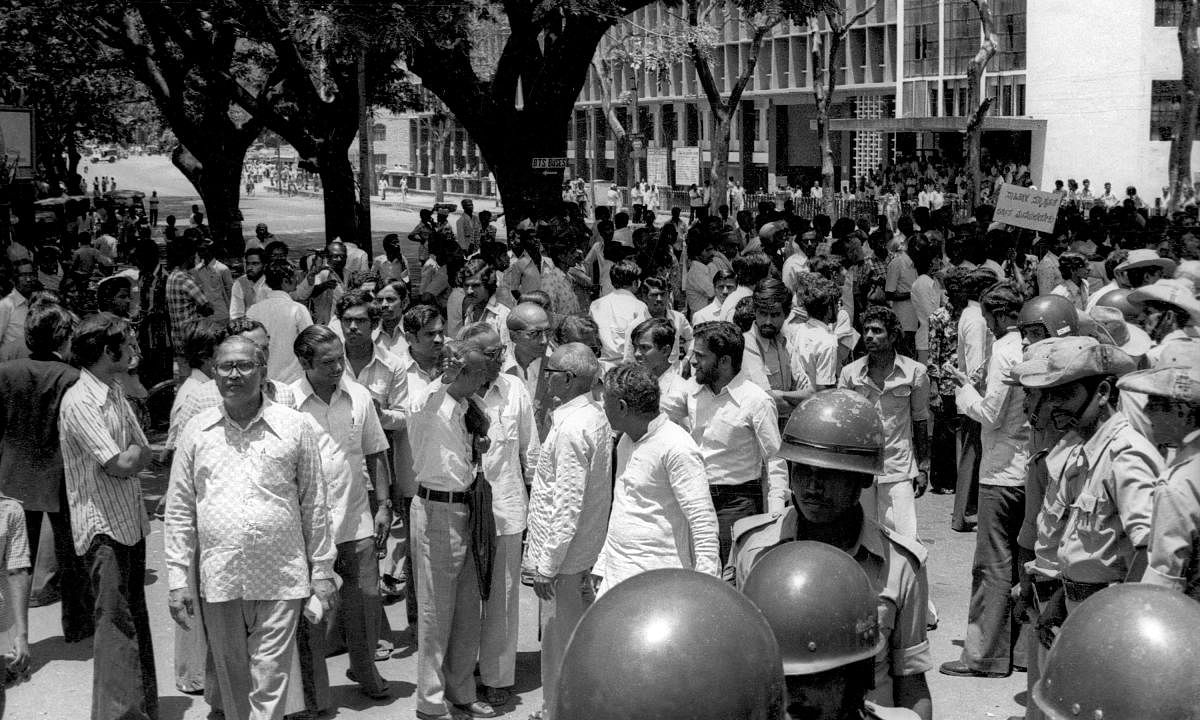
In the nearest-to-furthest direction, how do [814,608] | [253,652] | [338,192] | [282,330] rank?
[814,608], [253,652], [282,330], [338,192]

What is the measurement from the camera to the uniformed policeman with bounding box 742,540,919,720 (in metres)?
2.63

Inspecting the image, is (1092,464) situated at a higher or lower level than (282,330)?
lower

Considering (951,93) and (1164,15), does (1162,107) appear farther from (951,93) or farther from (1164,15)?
(951,93)

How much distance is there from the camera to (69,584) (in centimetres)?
768

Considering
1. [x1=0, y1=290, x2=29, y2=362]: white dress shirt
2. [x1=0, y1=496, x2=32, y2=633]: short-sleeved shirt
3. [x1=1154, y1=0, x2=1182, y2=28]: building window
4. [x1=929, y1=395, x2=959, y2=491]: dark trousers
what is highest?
[x1=1154, y1=0, x2=1182, y2=28]: building window

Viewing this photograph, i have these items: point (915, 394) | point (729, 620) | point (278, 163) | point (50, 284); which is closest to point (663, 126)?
point (278, 163)

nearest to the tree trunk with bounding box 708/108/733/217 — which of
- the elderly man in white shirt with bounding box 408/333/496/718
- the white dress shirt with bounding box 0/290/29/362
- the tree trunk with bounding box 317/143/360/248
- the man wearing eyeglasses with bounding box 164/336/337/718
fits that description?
the tree trunk with bounding box 317/143/360/248

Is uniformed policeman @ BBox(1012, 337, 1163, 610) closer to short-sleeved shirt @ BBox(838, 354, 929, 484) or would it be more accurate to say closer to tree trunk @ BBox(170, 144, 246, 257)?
short-sleeved shirt @ BBox(838, 354, 929, 484)

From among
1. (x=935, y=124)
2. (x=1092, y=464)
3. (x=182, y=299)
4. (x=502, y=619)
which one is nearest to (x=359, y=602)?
(x=502, y=619)

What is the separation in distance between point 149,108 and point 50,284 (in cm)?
3043

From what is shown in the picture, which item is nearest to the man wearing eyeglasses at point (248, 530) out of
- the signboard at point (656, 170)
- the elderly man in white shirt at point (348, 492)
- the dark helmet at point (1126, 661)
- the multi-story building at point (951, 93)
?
the elderly man in white shirt at point (348, 492)

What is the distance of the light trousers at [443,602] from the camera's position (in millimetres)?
6426

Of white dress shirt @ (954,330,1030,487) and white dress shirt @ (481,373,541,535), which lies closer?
white dress shirt @ (481,373,541,535)

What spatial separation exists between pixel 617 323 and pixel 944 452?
3.18 meters
